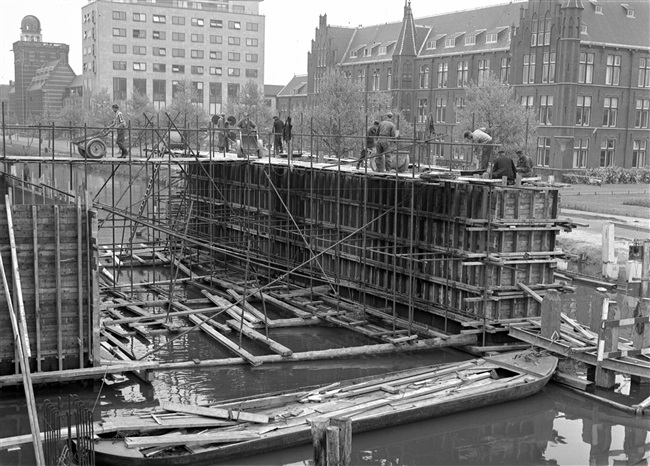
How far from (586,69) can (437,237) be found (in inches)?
1743

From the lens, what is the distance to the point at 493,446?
49.2 feet

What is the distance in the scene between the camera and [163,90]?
10231cm

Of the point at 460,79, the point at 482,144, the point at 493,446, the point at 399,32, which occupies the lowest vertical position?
the point at 493,446

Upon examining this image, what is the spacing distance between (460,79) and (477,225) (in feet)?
178

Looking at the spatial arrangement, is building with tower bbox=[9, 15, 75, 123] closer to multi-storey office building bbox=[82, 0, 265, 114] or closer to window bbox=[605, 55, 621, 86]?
multi-storey office building bbox=[82, 0, 265, 114]

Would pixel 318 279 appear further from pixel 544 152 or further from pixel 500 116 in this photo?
pixel 544 152

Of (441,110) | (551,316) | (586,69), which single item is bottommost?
(551,316)

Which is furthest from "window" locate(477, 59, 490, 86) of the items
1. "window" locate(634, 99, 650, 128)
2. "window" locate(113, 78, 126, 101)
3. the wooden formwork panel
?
"window" locate(113, 78, 126, 101)

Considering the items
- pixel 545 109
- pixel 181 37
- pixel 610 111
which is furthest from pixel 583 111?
pixel 181 37

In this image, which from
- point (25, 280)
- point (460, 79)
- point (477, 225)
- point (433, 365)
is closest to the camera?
point (25, 280)

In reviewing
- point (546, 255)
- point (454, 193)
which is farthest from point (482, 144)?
point (546, 255)

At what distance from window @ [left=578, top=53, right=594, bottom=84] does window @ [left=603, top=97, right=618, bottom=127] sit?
8.06ft

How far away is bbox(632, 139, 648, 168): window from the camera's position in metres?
64.1

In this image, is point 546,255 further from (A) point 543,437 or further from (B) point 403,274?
(A) point 543,437
